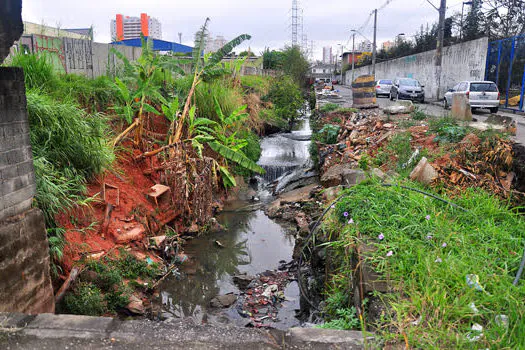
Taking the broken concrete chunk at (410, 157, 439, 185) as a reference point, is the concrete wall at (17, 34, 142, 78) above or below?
above

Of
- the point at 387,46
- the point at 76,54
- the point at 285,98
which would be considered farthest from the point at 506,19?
the point at 387,46

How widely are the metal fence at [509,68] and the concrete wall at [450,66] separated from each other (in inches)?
40.3

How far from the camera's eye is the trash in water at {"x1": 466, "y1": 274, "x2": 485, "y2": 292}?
325cm

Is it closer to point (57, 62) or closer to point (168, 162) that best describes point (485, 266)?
point (168, 162)

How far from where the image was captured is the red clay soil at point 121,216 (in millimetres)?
6027

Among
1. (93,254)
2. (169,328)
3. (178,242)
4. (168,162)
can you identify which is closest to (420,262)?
(169,328)

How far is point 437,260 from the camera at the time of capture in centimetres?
372

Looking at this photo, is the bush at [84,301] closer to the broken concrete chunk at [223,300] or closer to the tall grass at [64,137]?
the broken concrete chunk at [223,300]

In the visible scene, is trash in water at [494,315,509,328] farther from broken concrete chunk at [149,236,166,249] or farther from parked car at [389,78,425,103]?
parked car at [389,78,425,103]

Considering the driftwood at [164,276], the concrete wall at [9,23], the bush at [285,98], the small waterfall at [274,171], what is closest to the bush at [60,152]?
the driftwood at [164,276]

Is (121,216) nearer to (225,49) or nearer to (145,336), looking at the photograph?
(145,336)

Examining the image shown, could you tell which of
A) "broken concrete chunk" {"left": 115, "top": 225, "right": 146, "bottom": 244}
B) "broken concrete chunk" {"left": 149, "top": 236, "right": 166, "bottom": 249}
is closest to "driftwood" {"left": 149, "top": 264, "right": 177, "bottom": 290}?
"broken concrete chunk" {"left": 149, "top": 236, "right": 166, "bottom": 249}

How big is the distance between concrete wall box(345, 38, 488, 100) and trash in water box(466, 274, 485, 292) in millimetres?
22067

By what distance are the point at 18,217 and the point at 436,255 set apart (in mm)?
4174
